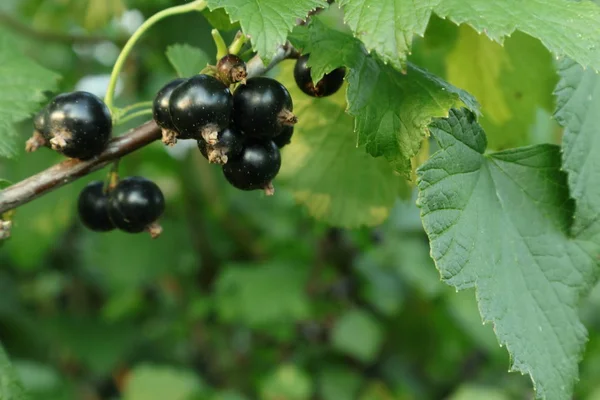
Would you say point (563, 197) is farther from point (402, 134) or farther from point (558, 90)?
point (402, 134)

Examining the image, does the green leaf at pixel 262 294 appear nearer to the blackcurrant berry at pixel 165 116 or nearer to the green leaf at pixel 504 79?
the green leaf at pixel 504 79

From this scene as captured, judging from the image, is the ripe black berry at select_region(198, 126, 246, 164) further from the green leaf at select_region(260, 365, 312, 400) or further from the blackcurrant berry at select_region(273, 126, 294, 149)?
the green leaf at select_region(260, 365, 312, 400)

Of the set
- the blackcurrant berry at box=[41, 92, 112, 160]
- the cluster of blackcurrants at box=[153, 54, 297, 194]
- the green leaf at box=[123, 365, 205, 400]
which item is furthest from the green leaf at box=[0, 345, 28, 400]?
the green leaf at box=[123, 365, 205, 400]

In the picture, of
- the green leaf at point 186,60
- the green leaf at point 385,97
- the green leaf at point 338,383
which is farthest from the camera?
the green leaf at point 338,383

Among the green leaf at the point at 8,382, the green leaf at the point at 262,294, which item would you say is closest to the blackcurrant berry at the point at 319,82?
the green leaf at the point at 8,382

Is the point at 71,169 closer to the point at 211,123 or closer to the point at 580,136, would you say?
the point at 211,123

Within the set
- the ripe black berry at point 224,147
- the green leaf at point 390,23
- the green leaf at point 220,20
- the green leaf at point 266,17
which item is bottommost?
the ripe black berry at point 224,147
